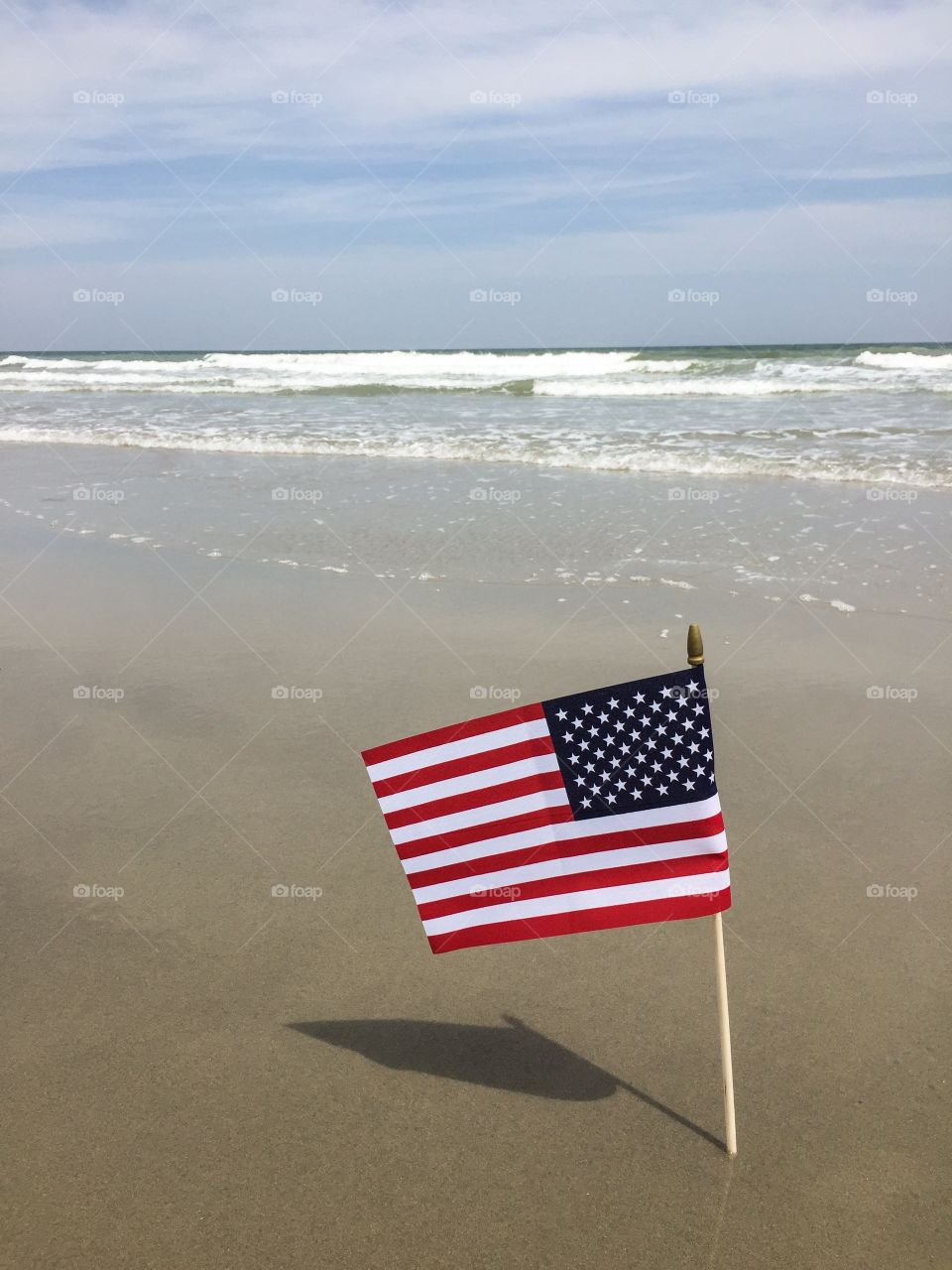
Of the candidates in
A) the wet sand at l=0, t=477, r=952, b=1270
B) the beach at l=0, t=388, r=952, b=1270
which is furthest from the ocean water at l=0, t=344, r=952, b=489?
the wet sand at l=0, t=477, r=952, b=1270

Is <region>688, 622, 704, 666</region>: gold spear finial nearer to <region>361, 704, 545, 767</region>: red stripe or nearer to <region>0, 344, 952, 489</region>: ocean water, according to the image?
<region>361, 704, 545, 767</region>: red stripe

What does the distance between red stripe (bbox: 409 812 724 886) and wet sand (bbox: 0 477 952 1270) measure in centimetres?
73

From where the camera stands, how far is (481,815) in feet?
10.8

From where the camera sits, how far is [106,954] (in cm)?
420

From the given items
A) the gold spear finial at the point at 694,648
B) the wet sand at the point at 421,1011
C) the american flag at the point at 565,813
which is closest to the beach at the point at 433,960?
the wet sand at the point at 421,1011

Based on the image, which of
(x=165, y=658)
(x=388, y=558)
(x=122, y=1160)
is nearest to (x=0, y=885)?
(x=122, y=1160)

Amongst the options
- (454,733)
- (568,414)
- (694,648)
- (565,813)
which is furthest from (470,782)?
(568,414)

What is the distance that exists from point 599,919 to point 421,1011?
38.4 inches

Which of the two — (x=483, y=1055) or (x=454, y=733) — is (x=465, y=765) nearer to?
(x=454, y=733)

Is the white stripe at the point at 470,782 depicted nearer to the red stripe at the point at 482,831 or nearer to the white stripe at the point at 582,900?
the red stripe at the point at 482,831

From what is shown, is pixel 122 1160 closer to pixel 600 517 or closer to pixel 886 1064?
pixel 886 1064

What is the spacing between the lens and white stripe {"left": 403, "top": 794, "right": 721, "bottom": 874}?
10.4ft

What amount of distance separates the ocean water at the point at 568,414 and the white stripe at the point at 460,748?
34.4 feet

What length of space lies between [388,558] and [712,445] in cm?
763
